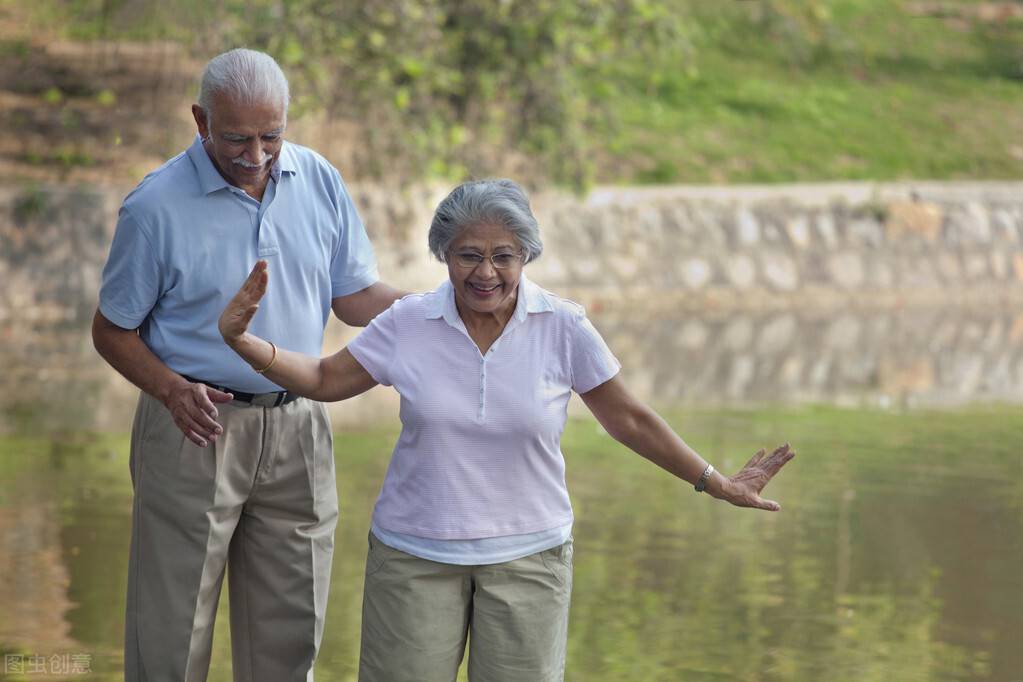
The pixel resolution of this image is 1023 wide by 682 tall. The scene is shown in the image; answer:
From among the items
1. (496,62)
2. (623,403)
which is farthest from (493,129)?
(623,403)

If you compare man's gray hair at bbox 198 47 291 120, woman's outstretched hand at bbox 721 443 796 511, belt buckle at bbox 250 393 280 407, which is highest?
man's gray hair at bbox 198 47 291 120

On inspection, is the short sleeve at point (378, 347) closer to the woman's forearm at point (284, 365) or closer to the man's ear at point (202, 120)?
the woman's forearm at point (284, 365)

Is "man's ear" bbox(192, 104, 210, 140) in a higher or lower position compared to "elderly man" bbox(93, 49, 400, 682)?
higher

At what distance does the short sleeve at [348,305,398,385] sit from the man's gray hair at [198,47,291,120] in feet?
1.91

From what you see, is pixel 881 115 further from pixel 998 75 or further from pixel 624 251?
pixel 624 251

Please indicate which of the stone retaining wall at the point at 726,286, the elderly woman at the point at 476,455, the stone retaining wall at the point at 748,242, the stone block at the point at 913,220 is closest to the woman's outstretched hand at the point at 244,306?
the elderly woman at the point at 476,455

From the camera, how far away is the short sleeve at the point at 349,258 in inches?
178

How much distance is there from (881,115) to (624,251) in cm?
556

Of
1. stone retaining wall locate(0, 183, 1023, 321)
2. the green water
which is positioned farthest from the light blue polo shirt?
stone retaining wall locate(0, 183, 1023, 321)

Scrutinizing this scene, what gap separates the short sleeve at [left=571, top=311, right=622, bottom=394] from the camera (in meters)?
3.93

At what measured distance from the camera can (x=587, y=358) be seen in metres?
3.93

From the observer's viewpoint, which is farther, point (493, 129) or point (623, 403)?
point (493, 129)

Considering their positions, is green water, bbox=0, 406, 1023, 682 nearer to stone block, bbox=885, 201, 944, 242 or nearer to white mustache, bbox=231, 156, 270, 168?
white mustache, bbox=231, 156, 270, 168

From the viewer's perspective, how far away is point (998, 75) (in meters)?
22.8
